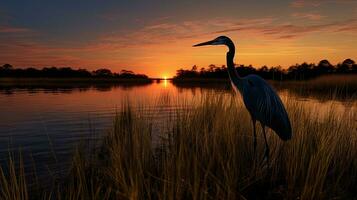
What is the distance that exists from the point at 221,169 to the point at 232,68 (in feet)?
6.20

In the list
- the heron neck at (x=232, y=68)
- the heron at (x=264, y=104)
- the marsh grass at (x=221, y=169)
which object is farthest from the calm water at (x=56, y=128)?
the heron at (x=264, y=104)

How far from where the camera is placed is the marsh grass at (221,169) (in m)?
2.52

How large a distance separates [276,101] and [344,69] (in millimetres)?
42303

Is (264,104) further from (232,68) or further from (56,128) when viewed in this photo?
(56,128)

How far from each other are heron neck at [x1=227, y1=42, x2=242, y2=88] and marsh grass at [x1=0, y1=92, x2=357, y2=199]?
1.92 feet

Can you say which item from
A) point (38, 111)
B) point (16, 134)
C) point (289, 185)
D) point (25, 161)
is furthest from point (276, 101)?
point (38, 111)

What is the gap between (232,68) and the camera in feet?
14.8

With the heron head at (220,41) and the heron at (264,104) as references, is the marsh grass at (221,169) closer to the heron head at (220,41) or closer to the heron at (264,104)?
the heron at (264,104)

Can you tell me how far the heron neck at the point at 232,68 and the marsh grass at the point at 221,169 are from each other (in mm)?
584

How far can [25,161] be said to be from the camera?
5.39 meters

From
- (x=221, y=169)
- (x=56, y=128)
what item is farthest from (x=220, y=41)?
(x=56, y=128)

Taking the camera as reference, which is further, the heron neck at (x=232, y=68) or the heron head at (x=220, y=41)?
the heron head at (x=220, y=41)

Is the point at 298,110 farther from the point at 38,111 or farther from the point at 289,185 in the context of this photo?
the point at 38,111

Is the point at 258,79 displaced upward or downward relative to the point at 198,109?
upward
